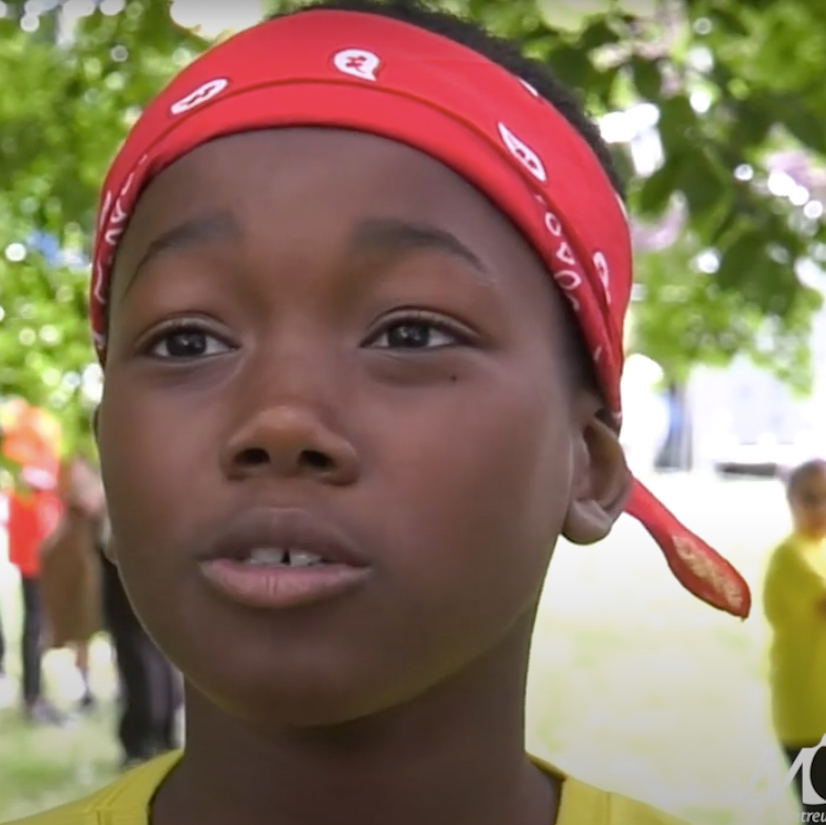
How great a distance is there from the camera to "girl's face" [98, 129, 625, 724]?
49 cm

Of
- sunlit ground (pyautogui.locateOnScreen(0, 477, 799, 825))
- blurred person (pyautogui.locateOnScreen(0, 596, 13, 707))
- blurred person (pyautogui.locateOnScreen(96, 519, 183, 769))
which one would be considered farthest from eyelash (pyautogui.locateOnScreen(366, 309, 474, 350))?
blurred person (pyautogui.locateOnScreen(0, 596, 13, 707))

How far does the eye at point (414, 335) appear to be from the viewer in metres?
0.54

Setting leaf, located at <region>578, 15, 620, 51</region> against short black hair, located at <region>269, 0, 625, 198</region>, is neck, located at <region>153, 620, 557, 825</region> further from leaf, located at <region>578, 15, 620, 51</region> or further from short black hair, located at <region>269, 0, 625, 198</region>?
leaf, located at <region>578, 15, 620, 51</region>

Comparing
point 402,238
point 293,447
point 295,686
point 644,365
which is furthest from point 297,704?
point 644,365

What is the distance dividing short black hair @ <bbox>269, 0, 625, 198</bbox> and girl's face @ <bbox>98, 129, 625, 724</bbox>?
15 centimetres

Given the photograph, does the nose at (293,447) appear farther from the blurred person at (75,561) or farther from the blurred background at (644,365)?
the blurred person at (75,561)

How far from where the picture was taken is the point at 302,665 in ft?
1.62

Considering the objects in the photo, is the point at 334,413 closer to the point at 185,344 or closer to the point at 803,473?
the point at 185,344

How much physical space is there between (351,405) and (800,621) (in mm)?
1079

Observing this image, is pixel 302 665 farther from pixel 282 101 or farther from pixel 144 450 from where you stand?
pixel 282 101

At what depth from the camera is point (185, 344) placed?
0.57 m

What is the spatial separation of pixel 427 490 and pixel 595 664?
1030 mm

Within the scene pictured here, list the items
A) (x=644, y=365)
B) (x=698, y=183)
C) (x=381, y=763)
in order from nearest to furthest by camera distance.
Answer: (x=381, y=763)
(x=698, y=183)
(x=644, y=365)

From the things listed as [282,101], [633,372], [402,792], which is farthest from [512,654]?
[633,372]
